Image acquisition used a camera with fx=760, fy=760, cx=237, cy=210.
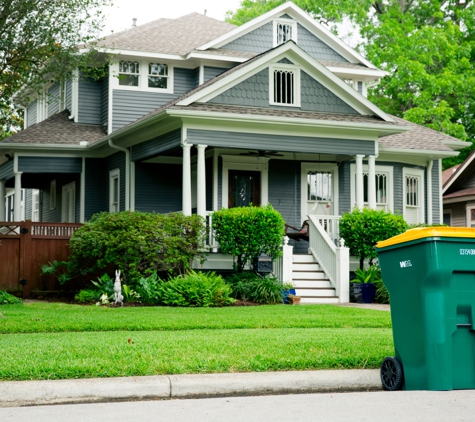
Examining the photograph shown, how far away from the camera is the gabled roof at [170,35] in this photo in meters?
21.8

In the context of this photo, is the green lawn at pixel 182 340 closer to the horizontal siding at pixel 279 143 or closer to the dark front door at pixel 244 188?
the horizontal siding at pixel 279 143

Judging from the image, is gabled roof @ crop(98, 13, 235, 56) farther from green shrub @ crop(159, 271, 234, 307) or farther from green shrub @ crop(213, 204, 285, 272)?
green shrub @ crop(159, 271, 234, 307)

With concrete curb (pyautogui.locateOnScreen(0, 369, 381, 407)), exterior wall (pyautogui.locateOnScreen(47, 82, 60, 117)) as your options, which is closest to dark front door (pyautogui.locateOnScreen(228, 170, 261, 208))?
exterior wall (pyautogui.locateOnScreen(47, 82, 60, 117))

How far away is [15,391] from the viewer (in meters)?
6.45

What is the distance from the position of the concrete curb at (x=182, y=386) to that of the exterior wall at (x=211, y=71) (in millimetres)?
15632

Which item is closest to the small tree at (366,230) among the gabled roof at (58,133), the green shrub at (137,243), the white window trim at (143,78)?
the green shrub at (137,243)

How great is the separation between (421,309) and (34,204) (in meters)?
24.2

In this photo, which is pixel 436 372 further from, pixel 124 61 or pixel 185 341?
pixel 124 61

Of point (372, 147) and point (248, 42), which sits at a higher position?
point (248, 42)

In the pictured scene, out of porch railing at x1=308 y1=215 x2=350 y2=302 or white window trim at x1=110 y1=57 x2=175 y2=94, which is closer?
porch railing at x1=308 y1=215 x2=350 y2=302

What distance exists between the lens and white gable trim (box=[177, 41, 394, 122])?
17609mm

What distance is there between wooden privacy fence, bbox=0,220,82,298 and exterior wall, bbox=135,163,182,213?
3.84 m

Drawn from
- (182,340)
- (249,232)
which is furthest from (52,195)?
(182,340)

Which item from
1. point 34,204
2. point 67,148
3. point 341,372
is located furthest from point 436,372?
point 34,204
